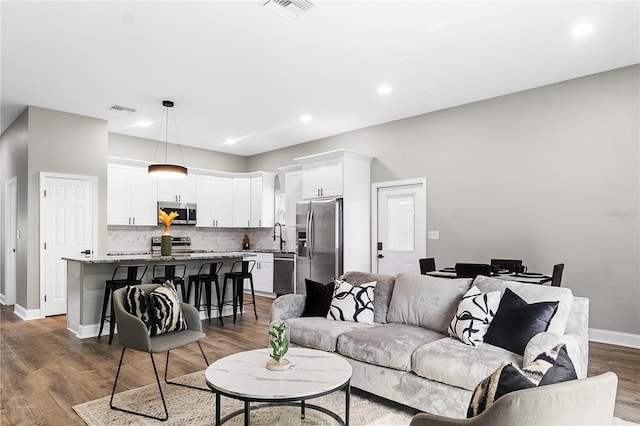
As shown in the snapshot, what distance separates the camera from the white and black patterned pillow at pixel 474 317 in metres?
2.75

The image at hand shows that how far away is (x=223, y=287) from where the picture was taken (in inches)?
229

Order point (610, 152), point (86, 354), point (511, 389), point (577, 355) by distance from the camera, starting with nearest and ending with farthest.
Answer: point (511, 389)
point (577, 355)
point (86, 354)
point (610, 152)

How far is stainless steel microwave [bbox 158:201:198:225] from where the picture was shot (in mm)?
7727

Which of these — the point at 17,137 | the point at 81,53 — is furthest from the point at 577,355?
the point at 17,137

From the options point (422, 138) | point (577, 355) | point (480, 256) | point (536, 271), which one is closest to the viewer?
point (577, 355)

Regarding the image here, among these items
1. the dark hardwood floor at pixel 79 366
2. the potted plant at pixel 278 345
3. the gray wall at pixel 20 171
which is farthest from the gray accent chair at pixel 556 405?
the gray wall at pixel 20 171

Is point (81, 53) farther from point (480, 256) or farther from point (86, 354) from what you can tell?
point (480, 256)

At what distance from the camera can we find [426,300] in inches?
130

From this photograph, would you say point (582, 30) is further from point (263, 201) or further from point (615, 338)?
point (263, 201)

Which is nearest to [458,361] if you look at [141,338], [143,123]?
[141,338]

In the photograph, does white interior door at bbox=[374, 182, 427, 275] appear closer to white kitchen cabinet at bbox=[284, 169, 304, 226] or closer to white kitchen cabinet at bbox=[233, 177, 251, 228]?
white kitchen cabinet at bbox=[284, 169, 304, 226]

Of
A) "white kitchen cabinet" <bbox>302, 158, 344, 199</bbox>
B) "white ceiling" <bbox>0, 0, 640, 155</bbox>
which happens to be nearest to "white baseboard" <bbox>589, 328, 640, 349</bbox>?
"white ceiling" <bbox>0, 0, 640, 155</bbox>

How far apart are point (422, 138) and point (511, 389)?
5322mm

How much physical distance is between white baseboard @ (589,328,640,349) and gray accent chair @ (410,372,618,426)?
407 centimetres
